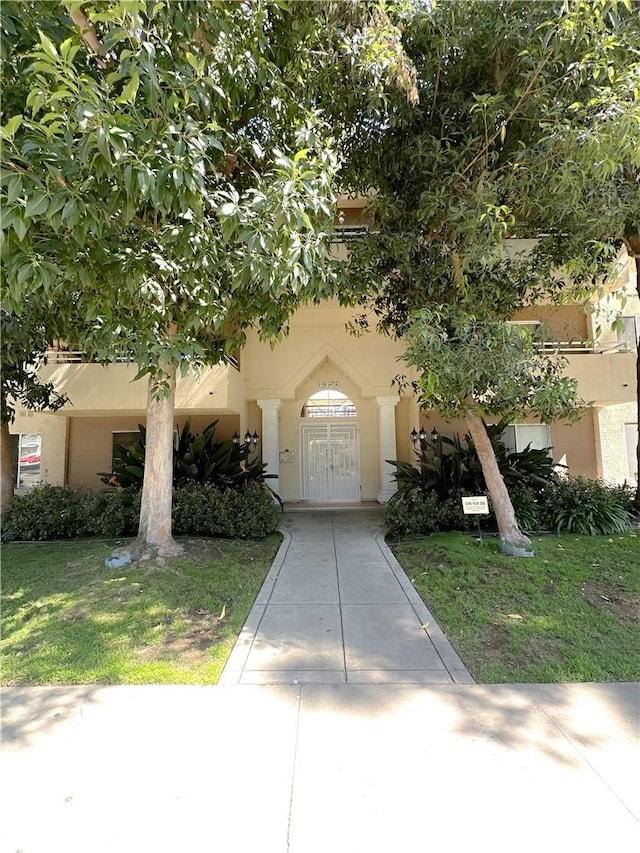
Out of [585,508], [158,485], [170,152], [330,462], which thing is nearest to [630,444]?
[585,508]

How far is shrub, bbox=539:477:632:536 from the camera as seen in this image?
7.46 meters

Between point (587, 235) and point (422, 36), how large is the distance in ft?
10.5

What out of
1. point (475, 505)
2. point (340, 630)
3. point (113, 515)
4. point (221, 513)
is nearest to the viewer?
point (340, 630)

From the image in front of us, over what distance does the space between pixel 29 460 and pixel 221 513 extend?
7.42m

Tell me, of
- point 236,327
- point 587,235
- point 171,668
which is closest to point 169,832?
point 171,668

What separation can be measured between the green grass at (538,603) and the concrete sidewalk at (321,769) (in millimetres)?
340

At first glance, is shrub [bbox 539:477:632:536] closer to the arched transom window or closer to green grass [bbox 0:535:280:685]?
green grass [bbox 0:535:280:685]

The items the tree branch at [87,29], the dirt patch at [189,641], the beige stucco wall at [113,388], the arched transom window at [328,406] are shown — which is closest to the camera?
the tree branch at [87,29]

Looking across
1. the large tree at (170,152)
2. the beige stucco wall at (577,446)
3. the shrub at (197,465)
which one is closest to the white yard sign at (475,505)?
the large tree at (170,152)

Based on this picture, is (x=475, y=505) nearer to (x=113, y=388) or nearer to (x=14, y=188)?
(x=14, y=188)

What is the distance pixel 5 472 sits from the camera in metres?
8.74

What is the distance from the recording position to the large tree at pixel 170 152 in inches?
115

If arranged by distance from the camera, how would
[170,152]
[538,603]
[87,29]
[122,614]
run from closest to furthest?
1. [170,152]
2. [87,29]
3. [122,614]
4. [538,603]

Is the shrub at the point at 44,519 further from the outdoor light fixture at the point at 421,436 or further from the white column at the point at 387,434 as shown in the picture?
the outdoor light fixture at the point at 421,436
